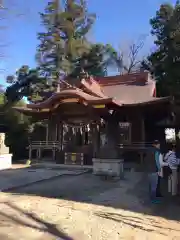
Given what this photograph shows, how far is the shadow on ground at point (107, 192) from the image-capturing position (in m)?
7.10

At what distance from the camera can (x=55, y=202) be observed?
A: 7.62 m

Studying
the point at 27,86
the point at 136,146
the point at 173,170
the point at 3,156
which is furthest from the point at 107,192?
the point at 27,86

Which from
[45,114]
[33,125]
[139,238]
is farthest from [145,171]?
[33,125]

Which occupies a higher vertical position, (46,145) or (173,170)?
(46,145)

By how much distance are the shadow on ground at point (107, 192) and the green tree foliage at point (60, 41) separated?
82.4 ft

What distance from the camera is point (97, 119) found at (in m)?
16.7

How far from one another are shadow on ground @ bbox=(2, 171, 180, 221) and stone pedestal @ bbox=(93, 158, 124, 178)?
443mm

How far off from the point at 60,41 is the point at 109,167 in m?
27.2

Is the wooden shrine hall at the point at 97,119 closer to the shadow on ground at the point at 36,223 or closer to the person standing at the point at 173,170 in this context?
the person standing at the point at 173,170

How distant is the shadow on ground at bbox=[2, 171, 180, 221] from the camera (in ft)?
23.3

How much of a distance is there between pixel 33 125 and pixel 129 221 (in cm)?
1791

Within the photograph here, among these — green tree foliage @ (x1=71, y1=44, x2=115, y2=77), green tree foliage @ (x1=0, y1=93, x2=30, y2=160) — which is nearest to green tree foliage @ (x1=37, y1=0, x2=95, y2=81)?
green tree foliage @ (x1=71, y1=44, x2=115, y2=77)

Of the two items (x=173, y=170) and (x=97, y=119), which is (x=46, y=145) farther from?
(x=173, y=170)

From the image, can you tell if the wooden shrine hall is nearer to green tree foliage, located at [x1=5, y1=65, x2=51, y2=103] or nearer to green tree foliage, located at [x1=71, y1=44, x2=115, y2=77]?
green tree foliage, located at [x1=5, y1=65, x2=51, y2=103]
